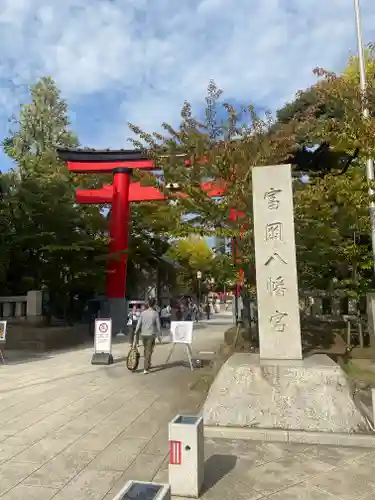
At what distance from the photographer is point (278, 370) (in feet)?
20.1

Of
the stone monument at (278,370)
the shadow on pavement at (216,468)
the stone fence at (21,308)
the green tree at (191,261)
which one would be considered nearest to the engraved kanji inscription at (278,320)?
the stone monument at (278,370)

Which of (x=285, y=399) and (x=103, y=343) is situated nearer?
(x=285, y=399)

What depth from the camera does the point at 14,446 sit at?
210 inches

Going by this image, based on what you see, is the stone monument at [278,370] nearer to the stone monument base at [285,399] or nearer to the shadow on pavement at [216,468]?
the stone monument base at [285,399]

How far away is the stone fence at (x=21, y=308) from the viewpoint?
52.4 ft

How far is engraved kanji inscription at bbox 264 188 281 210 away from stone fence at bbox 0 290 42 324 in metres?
11.6

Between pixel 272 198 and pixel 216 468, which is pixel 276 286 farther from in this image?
pixel 216 468

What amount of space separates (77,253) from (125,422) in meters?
11.9

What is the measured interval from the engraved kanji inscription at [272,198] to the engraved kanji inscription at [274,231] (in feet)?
1.03

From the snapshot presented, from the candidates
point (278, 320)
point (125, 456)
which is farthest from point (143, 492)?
point (278, 320)

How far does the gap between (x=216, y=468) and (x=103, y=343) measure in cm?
738

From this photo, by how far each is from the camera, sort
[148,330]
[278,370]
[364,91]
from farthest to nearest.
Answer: [364,91], [148,330], [278,370]

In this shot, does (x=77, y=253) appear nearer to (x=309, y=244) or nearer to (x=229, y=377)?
(x=309, y=244)

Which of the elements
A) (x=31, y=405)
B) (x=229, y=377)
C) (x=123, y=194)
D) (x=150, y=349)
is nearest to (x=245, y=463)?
(x=229, y=377)
